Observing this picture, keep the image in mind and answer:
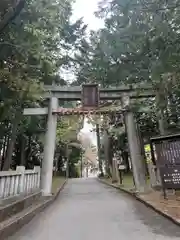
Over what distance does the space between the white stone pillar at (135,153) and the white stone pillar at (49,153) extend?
3.91m

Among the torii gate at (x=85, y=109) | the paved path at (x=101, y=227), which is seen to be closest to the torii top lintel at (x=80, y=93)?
the torii gate at (x=85, y=109)

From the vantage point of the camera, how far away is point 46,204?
429 inches

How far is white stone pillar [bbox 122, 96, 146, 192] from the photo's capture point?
14352 millimetres

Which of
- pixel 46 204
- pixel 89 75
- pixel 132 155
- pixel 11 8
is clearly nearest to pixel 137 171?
pixel 132 155

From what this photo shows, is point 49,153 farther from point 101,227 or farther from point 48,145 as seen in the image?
point 101,227

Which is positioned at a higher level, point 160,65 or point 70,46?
point 70,46

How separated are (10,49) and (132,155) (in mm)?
8771

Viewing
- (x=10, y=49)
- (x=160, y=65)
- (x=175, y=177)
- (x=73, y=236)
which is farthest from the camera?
(x=175, y=177)

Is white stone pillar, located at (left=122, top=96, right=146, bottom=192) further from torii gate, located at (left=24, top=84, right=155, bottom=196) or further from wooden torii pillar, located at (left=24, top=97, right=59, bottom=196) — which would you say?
wooden torii pillar, located at (left=24, top=97, right=59, bottom=196)

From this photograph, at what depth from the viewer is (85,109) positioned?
15086 millimetres

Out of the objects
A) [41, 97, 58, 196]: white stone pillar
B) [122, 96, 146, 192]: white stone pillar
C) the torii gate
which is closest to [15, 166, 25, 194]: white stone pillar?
[41, 97, 58, 196]: white stone pillar

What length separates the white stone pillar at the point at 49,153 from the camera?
14066 mm

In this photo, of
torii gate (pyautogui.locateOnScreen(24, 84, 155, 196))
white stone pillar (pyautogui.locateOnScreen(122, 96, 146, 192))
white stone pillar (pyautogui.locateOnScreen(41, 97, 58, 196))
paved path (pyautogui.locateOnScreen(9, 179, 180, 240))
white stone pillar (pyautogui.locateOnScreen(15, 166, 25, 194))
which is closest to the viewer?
paved path (pyautogui.locateOnScreen(9, 179, 180, 240))

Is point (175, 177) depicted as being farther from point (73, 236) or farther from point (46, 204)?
point (73, 236)
